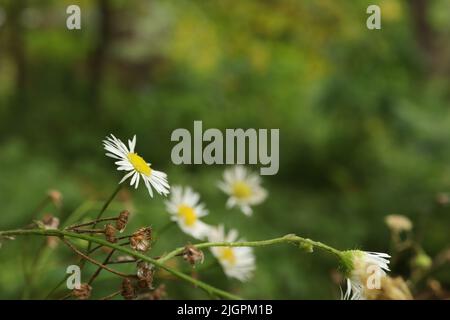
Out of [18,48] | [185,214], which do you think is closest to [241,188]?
[185,214]

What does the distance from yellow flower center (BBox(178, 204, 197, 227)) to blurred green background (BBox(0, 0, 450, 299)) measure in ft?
2.75

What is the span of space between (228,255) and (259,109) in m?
3.22

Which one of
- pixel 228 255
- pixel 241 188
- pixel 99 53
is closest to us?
pixel 228 255

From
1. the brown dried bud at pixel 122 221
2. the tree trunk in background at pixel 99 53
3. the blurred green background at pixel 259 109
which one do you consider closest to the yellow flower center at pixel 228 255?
the brown dried bud at pixel 122 221

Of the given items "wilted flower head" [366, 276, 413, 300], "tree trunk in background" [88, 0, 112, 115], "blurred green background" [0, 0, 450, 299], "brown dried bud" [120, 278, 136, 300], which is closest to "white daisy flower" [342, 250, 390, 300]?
"wilted flower head" [366, 276, 413, 300]

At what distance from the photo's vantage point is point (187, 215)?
0.59 metres

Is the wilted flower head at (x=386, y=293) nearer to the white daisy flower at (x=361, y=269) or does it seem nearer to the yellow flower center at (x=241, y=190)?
the white daisy flower at (x=361, y=269)

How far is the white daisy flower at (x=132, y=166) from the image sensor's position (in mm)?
398

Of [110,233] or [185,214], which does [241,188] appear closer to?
[185,214]

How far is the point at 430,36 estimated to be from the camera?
3473 mm

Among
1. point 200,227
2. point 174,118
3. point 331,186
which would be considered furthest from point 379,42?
point 200,227

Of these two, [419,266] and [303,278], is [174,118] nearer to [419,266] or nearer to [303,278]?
[303,278]

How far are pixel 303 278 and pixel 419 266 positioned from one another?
1547 millimetres

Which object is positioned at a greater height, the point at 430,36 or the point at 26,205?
the point at 430,36
